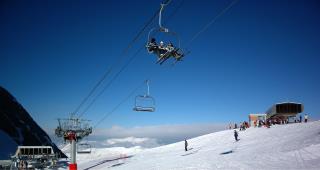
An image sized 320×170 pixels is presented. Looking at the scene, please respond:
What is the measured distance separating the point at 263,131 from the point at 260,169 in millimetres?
22727

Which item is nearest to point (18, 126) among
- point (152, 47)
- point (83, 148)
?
point (83, 148)

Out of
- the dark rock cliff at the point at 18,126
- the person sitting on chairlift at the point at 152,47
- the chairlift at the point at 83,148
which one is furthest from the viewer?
the dark rock cliff at the point at 18,126

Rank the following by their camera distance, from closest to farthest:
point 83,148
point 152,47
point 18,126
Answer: point 152,47, point 83,148, point 18,126

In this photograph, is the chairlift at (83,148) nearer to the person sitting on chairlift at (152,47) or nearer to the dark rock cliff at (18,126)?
the person sitting on chairlift at (152,47)

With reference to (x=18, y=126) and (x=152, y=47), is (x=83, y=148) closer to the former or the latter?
(x=152, y=47)

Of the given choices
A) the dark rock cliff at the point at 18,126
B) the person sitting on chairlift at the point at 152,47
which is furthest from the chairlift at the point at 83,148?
the dark rock cliff at the point at 18,126

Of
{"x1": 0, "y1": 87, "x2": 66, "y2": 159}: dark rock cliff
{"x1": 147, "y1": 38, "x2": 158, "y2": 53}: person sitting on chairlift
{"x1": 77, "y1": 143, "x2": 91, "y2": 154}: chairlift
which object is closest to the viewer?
{"x1": 147, "y1": 38, "x2": 158, "y2": 53}: person sitting on chairlift

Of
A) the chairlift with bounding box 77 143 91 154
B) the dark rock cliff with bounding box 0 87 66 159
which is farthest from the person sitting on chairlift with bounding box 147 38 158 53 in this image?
the dark rock cliff with bounding box 0 87 66 159

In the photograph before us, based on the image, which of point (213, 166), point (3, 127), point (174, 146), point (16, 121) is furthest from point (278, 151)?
point (16, 121)

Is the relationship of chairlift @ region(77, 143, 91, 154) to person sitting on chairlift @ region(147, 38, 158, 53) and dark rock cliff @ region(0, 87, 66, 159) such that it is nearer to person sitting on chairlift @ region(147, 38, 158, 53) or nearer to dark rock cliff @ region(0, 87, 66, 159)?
person sitting on chairlift @ region(147, 38, 158, 53)

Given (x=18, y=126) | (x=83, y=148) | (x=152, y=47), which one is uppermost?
(x=152, y=47)

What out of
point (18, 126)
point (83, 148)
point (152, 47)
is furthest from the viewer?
point (18, 126)

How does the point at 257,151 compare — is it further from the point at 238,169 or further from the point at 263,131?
the point at 263,131

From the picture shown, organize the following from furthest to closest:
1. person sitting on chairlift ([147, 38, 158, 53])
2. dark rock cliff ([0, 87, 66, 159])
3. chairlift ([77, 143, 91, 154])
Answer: dark rock cliff ([0, 87, 66, 159]) < chairlift ([77, 143, 91, 154]) < person sitting on chairlift ([147, 38, 158, 53])
